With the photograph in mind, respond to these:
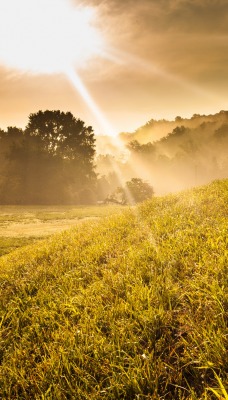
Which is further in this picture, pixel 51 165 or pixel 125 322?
pixel 51 165

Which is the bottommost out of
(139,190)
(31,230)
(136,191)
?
(31,230)

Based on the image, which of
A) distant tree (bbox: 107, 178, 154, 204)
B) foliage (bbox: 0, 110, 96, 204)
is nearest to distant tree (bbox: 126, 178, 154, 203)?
distant tree (bbox: 107, 178, 154, 204)

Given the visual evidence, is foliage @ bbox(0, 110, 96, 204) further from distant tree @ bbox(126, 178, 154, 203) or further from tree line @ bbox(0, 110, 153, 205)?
distant tree @ bbox(126, 178, 154, 203)

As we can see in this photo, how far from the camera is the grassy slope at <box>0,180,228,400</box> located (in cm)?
270

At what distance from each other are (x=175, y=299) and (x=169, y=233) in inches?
93.6

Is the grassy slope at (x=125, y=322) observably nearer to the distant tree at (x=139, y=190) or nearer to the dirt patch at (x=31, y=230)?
the dirt patch at (x=31, y=230)

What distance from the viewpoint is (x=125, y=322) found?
3.39 meters

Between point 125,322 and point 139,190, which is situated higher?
point 139,190

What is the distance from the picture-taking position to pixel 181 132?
136 meters

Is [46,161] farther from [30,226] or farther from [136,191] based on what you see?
[30,226]

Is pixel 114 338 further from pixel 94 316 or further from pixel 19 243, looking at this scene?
pixel 19 243

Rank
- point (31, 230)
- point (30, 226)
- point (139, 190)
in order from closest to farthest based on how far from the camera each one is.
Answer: point (31, 230) → point (30, 226) → point (139, 190)

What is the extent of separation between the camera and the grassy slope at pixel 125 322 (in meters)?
2.70

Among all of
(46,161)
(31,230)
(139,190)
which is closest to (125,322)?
(31,230)
